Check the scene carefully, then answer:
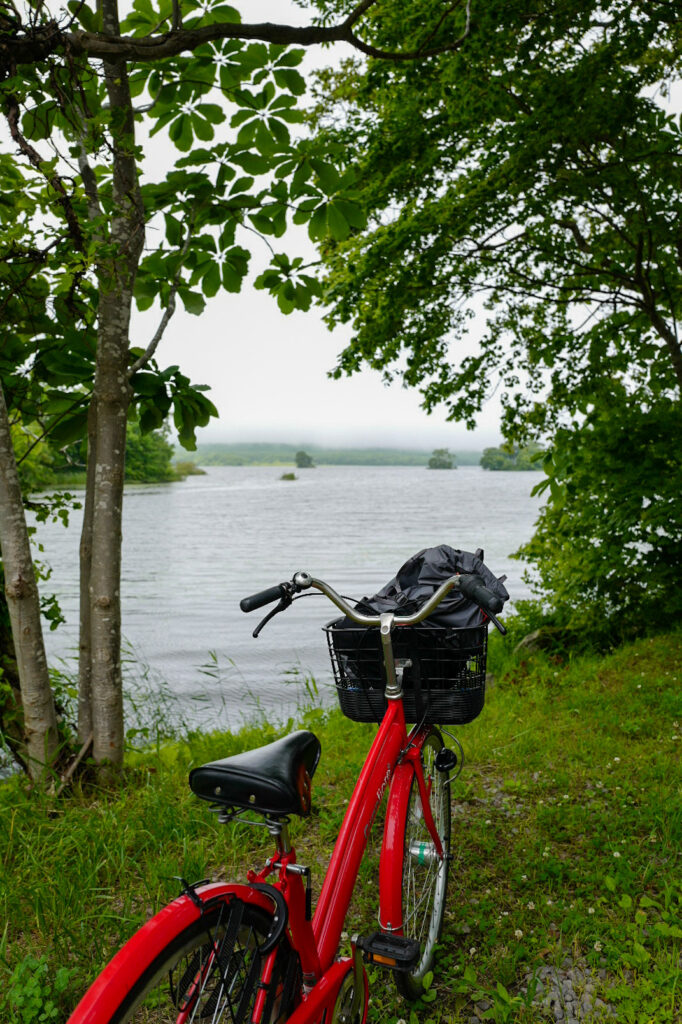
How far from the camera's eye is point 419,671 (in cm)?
221

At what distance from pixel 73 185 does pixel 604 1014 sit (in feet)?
10.9

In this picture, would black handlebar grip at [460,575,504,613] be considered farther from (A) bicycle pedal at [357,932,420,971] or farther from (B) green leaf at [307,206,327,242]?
(B) green leaf at [307,206,327,242]

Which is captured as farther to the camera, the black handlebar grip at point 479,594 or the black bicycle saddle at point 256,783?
the black handlebar grip at point 479,594

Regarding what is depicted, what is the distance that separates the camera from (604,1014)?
214 centimetres

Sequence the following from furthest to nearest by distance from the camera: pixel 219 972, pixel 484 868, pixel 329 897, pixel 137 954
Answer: pixel 484 868 < pixel 329 897 < pixel 219 972 < pixel 137 954

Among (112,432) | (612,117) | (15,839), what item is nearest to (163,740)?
(15,839)

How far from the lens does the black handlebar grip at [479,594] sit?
1775 mm

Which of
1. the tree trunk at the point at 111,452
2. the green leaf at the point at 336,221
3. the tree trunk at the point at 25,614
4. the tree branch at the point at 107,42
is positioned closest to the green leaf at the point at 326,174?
the green leaf at the point at 336,221

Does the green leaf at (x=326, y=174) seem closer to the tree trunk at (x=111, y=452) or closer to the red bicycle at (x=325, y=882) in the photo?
the tree trunk at (x=111, y=452)

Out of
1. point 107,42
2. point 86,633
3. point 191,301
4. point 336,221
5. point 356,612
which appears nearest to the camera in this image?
point 356,612

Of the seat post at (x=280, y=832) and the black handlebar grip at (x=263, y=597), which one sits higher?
the black handlebar grip at (x=263, y=597)

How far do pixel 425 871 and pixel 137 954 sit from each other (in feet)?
5.17

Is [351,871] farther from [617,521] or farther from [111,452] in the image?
[617,521]

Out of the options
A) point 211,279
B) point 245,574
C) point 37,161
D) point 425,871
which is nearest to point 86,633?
point 211,279
